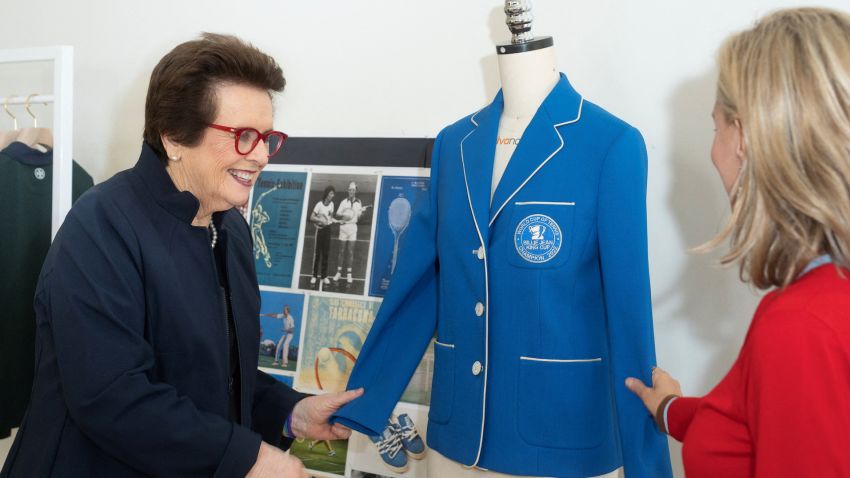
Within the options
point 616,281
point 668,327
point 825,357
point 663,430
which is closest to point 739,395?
point 825,357

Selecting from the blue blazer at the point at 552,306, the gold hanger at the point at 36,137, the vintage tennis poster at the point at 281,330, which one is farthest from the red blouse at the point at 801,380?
the gold hanger at the point at 36,137

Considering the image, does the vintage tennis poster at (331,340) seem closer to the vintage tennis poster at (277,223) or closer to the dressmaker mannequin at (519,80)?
the vintage tennis poster at (277,223)

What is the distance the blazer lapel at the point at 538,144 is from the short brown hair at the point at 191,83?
22.4 inches

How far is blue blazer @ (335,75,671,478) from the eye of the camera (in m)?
1.51

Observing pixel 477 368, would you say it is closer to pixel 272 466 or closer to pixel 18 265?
pixel 272 466

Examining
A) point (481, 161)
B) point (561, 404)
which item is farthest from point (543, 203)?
point (561, 404)

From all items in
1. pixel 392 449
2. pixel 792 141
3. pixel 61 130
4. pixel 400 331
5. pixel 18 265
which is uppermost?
pixel 61 130

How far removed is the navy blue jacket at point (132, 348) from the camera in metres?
1.34

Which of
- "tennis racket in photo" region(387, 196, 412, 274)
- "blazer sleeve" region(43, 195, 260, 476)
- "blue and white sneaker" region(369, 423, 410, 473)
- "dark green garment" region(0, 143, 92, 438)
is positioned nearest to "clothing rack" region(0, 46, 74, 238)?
"dark green garment" region(0, 143, 92, 438)

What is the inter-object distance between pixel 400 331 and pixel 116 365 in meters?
0.66

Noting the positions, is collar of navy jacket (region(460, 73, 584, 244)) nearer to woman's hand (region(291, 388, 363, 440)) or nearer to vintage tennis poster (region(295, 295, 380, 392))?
woman's hand (region(291, 388, 363, 440))

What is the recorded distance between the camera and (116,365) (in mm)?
1334

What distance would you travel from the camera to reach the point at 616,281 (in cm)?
151

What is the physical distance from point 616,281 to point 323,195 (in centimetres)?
114
